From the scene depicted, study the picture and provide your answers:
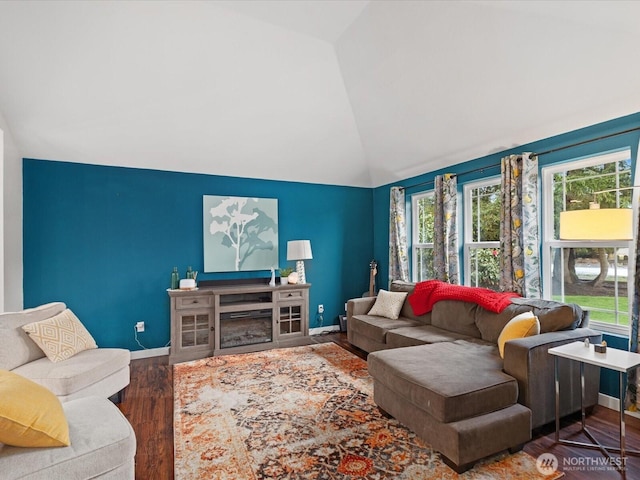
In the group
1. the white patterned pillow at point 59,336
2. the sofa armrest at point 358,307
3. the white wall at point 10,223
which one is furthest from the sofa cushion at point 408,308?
the white wall at point 10,223

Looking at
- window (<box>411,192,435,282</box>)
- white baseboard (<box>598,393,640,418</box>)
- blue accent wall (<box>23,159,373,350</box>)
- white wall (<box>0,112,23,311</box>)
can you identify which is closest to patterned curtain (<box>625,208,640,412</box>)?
white baseboard (<box>598,393,640,418</box>)

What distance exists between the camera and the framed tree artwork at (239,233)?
4594mm

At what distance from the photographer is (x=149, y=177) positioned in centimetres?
434

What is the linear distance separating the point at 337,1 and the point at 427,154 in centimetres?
217

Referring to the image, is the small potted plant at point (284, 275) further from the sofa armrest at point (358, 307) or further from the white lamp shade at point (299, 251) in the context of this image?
the sofa armrest at point (358, 307)

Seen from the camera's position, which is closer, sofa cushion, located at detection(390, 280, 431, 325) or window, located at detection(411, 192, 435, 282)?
sofa cushion, located at detection(390, 280, 431, 325)

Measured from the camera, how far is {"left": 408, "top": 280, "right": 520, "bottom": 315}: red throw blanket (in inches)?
122

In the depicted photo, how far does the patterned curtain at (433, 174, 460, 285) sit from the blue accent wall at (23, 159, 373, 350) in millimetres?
2174

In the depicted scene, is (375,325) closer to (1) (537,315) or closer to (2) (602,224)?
(1) (537,315)

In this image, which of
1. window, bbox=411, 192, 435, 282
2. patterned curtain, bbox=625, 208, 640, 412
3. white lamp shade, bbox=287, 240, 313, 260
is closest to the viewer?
patterned curtain, bbox=625, 208, 640, 412

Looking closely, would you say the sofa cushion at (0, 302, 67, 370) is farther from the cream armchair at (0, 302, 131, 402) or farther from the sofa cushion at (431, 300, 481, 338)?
the sofa cushion at (431, 300, 481, 338)

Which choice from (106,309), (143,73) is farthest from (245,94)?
(106,309)

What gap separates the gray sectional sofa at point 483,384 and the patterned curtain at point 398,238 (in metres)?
1.91

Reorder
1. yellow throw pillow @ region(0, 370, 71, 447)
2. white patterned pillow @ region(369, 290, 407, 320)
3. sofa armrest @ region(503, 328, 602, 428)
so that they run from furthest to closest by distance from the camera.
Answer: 1. white patterned pillow @ region(369, 290, 407, 320)
2. sofa armrest @ region(503, 328, 602, 428)
3. yellow throw pillow @ region(0, 370, 71, 447)
